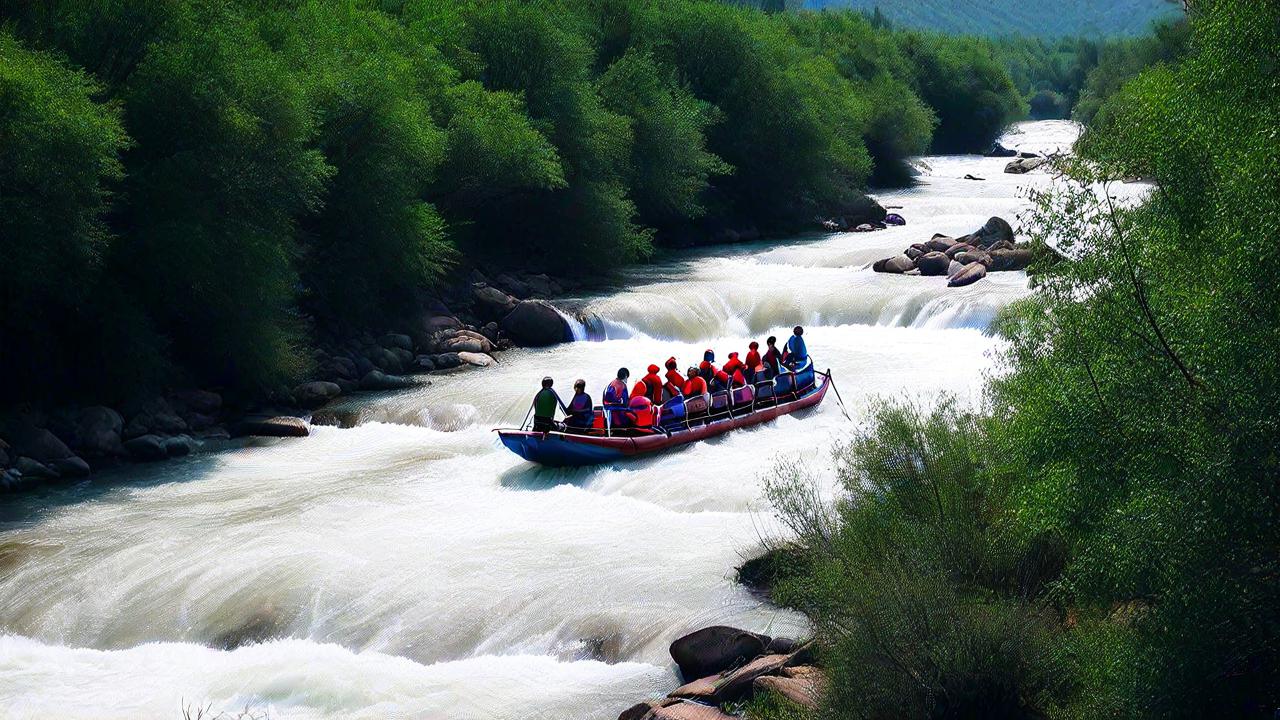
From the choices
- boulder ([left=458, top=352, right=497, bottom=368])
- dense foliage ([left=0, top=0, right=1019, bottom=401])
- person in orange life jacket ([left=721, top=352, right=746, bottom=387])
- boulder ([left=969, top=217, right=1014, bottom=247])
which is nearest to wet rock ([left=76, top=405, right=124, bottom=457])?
dense foliage ([left=0, top=0, right=1019, bottom=401])

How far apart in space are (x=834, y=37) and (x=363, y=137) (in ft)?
160

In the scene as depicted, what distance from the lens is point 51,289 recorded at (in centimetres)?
2062

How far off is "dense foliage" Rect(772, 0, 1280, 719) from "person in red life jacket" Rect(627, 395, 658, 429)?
8696mm

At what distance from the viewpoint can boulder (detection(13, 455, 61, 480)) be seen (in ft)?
65.1

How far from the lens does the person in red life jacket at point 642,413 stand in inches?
802

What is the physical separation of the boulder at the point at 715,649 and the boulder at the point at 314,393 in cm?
1421

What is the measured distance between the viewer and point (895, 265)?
114 feet

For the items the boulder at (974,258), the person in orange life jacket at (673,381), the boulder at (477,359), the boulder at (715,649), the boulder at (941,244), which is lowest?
the boulder at (715,649)

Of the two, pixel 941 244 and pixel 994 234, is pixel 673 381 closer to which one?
pixel 941 244

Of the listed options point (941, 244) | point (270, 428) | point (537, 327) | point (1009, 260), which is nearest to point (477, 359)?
point (537, 327)

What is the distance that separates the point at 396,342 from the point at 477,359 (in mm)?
1873

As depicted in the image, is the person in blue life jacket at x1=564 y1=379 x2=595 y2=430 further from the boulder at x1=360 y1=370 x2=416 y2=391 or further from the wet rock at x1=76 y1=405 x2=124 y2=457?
the wet rock at x1=76 y1=405 x2=124 y2=457

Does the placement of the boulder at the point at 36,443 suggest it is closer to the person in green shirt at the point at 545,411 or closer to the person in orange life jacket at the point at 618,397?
the person in green shirt at the point at 545,411

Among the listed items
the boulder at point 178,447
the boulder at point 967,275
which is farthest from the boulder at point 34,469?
the boulder at point 967,275
